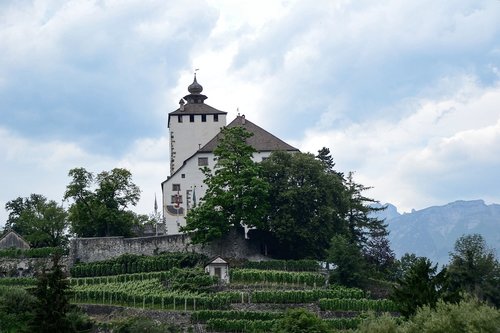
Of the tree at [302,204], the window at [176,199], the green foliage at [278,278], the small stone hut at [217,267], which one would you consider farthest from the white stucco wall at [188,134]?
the green foliage at [278,278]

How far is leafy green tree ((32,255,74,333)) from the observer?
162 feet

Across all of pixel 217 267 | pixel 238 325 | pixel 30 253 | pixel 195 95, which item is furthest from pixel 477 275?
pixel 195 95

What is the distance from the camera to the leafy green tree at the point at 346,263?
61.5m

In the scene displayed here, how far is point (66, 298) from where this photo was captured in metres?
50.8

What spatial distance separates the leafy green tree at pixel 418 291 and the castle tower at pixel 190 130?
118 feet

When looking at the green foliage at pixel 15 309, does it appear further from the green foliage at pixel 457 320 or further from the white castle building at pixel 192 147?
the green foliage at pixel 457 320

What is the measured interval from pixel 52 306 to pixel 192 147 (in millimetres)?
35538

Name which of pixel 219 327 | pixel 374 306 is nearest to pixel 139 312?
pixel 219 327

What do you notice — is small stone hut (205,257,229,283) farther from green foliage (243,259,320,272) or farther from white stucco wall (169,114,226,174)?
white stucco wall (169,114,226,174)

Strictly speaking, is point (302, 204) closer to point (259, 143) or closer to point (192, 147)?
point (259, 143)

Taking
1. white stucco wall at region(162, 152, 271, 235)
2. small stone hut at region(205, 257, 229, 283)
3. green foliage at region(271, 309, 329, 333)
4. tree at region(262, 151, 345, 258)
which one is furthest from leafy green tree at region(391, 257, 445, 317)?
white stucco wall at region(162, 152, 271, 235)

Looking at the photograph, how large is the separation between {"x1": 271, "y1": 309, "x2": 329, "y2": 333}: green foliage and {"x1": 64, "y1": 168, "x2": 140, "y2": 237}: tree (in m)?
27.6

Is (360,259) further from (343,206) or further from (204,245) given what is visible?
(204,245)

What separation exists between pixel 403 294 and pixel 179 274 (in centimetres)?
1817
